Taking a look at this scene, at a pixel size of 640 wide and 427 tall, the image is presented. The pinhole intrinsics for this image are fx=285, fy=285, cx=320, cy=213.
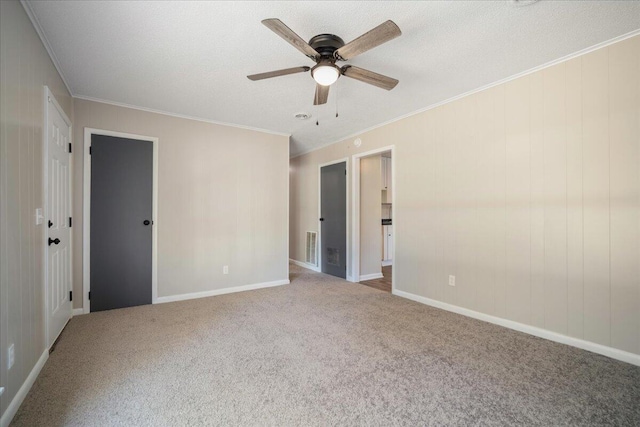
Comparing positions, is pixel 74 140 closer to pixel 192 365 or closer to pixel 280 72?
pixel 280 72

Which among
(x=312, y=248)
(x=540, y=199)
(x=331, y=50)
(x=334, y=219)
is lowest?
(x=312, y=248)

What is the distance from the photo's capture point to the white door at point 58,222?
232 cm

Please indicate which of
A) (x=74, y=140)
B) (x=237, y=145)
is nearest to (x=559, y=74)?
(x=237, y=145)

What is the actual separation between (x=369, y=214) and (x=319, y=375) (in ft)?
10.7

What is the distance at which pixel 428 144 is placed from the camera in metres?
3.53

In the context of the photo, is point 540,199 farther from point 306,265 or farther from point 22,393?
point 306,265

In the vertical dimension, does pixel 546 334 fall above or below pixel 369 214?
below

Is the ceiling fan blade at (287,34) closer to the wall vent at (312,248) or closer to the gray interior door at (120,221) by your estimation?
the gray interior door at (120,221)

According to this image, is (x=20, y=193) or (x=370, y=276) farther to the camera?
(x=370, y=276)

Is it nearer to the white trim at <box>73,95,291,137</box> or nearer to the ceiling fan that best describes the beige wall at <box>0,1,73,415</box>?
the white trim at <box>73,95,291,137</box>

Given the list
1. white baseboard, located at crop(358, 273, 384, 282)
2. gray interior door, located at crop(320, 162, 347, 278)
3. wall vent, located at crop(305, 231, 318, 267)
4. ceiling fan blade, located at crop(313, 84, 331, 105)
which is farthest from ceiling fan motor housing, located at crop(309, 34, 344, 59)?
wall vent, located at crop(305, 231, 318, 267)

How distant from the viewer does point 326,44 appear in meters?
2.06

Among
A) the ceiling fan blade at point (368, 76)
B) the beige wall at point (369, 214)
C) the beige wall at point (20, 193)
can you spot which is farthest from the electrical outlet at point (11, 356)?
the beige wall at point (369, 214)

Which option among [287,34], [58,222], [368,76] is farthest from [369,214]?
[58,222]
